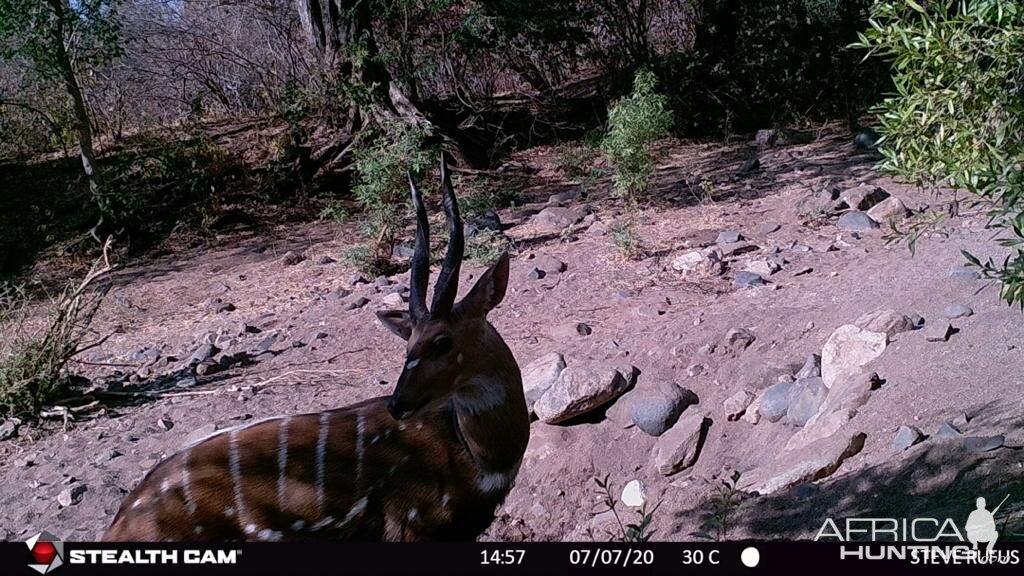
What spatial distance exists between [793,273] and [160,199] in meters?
8.31

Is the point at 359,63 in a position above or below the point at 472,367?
above

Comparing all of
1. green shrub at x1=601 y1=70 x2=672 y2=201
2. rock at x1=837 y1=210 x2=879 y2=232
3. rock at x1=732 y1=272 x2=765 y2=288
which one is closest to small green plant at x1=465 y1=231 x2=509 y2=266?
green shrub at x1=601 y1=70 x2=672 y2=201

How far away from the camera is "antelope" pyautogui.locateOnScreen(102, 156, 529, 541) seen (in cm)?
325

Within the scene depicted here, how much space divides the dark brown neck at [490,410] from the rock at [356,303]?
176 inches

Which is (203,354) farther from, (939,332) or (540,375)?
(939,332)

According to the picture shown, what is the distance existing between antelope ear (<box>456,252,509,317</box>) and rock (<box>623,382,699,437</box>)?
227cm

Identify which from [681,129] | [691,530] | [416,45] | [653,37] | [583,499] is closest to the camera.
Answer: [691,530]

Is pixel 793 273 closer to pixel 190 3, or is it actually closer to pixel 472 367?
pixel 472 367

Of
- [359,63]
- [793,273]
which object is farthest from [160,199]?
[793,273]

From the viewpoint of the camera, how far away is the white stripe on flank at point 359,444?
3432mm

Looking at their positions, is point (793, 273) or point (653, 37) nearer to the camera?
point (793, 273)

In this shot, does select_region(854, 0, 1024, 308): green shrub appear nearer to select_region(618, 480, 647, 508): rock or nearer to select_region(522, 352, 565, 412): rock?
select_region(618, 480, 647, 508): rock

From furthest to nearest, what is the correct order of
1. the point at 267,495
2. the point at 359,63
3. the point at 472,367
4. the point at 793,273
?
the point at 359,63, the point at 793,273, the point at 472,367, the point at 267,495

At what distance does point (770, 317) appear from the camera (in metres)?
6.32
